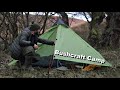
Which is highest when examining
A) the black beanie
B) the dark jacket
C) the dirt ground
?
the black beanie

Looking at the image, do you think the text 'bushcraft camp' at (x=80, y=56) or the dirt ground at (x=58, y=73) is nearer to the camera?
the dirt ground at (x=58, y=73)

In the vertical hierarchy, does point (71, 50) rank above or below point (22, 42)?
below

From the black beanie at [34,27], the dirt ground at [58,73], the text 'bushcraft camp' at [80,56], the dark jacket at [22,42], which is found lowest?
the dirt ground at [58,73]

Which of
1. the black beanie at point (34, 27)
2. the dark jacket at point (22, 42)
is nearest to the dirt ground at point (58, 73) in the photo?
the dark jacket at point (22, 42)

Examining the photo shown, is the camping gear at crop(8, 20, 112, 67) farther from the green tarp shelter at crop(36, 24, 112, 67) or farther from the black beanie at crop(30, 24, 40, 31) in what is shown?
the black beanie at crop(30, 24, 40, 31)

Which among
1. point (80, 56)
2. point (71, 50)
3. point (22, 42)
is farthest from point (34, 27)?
point (80, 56)

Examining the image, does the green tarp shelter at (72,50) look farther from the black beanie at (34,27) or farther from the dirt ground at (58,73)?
the black beanie at (34,27)

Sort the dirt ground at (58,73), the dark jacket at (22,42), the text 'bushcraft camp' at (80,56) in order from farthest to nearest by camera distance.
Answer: the text 'bushcraft camp' at (80,56), the dark jacket at (22,42), the dirt ground at (58,73)

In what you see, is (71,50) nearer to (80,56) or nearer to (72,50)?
(72,50)

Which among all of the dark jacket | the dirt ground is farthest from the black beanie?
the dirt ground

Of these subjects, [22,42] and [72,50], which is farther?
[72,50]

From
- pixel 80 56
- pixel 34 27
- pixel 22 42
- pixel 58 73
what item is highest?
pixel 34 27

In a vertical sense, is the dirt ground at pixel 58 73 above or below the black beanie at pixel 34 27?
below
